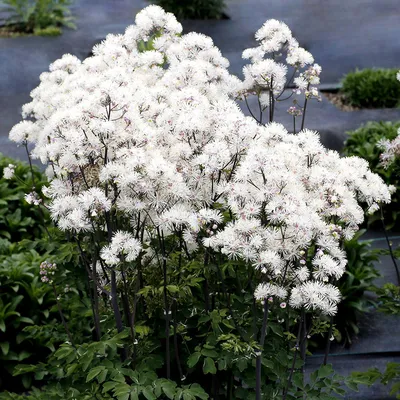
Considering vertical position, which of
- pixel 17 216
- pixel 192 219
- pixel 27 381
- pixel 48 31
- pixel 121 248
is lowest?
pixel 27 381

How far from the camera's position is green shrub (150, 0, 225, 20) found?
12945 mm

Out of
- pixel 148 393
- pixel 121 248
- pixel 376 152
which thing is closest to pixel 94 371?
pixel 148 393

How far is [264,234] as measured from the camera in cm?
241

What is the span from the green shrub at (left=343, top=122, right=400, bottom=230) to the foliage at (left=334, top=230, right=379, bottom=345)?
102 cm

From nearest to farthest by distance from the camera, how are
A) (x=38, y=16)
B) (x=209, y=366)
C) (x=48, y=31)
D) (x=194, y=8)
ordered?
(x=209, y=366) → (x=48, y=31) → (x=38, y=16) → (x=194, y=8)

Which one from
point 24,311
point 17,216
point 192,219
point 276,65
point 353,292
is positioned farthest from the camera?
point 17,216

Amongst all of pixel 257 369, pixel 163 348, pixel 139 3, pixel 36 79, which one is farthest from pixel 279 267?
pixel 139 3

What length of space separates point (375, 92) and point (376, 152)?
10.0 ft

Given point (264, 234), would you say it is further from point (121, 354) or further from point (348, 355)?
point (348, 355)

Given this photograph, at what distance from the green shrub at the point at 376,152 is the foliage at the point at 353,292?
1.02 meters

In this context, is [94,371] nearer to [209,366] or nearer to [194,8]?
[209,366]

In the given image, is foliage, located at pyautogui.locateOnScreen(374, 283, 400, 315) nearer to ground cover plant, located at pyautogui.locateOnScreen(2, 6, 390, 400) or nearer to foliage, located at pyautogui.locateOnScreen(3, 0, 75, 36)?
ground cover plant, located at pyautogui.locateOnScreen(2, 6, 390, 400)

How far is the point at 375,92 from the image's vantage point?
Answer: 9602 millimetres

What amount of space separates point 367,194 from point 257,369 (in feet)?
2.61
